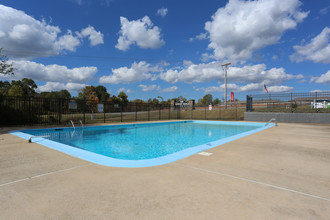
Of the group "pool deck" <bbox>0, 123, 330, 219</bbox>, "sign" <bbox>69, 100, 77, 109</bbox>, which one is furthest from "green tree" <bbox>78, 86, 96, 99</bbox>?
"pool deck" <bbox>0, 123, 330, 219</bbox>

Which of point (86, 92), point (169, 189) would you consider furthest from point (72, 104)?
point (86, 92)

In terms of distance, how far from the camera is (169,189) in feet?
8.07

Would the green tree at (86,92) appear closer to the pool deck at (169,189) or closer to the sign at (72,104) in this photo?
the sign at (72,104)

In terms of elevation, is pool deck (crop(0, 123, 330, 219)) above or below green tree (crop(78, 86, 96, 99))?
below

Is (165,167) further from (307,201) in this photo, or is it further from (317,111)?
(317,111)

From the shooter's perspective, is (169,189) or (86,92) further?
(86,92)

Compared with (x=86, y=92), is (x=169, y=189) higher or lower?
lower

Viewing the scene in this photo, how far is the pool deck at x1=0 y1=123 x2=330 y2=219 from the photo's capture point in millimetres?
1898

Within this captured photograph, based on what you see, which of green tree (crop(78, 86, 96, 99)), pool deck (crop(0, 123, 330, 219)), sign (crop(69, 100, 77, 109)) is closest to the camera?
pool deck (crop(0, 123, 330, 219))

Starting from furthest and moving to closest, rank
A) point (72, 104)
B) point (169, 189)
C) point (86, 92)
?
point (86, 92), point (72, 104), point (169, 189)

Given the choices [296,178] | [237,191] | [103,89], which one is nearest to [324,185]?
[296,178]

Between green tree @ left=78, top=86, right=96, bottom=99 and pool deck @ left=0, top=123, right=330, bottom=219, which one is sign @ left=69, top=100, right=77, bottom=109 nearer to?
pool deck @ left=0, top=123, right=330, bottom=219

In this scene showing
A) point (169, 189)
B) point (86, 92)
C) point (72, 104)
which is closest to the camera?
point (169, 189)

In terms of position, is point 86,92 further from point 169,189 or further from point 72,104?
point 169,189
